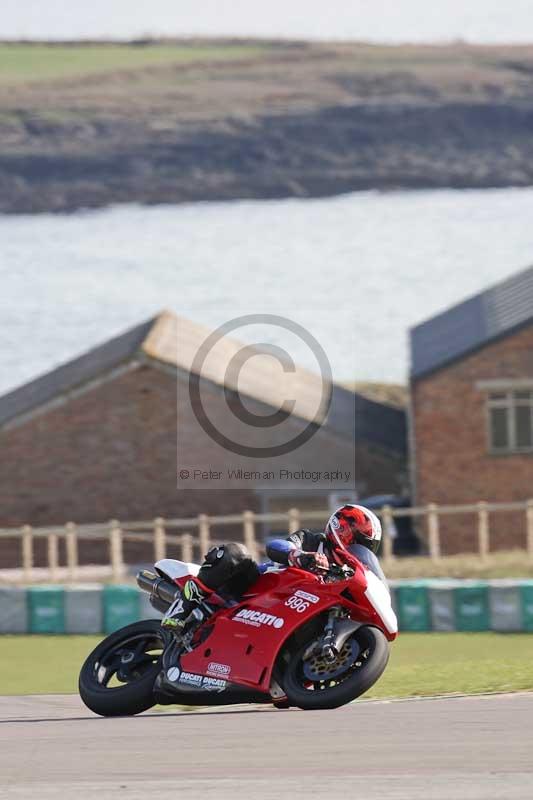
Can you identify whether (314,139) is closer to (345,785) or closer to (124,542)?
(124,542)

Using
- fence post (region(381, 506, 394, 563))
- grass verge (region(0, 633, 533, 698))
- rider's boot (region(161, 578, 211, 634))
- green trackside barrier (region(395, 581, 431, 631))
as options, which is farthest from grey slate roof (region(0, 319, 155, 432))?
rider's boot (region(161, 578, 211, 634))

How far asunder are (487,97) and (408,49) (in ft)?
35.2

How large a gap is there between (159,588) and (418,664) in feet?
17.8

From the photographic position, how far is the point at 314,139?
110m

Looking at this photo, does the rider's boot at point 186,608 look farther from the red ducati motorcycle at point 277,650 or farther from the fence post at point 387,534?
the fence post at point 387,534

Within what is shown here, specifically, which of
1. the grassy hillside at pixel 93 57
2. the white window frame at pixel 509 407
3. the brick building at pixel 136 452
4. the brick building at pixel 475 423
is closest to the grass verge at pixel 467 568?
the brick building at pixel 475 423

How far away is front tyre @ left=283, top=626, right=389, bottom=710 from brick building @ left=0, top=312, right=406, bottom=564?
2635 centimetres

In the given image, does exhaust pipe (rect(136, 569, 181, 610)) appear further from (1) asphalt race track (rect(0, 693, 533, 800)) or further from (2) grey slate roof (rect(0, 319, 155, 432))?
(2) grey slate roof (rect(0, 319, 155, 432))

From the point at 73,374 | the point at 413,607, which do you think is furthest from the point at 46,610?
the point at 73,374

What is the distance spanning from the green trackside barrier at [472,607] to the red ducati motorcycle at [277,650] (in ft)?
31.5

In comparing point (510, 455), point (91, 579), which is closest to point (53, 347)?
point (510, 455)

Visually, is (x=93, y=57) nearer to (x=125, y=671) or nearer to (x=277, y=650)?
(x=125, y=671)

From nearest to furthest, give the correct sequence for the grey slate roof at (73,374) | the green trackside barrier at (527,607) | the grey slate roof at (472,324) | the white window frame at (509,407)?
1. the green trackside barrier at (527,607)
2. the white window frame at (509,407)
3. the grey slate roof at (472,324)
4. the grey slate roof at (73,374)

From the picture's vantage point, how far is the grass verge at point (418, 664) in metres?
13.4
